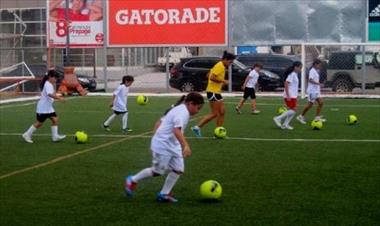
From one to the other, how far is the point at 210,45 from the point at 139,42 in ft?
12.2

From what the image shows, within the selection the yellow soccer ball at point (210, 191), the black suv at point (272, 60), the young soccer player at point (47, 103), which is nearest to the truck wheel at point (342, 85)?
the black suv at point (272, 60)

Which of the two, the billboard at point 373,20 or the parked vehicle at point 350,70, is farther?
the billboard at point 373,20

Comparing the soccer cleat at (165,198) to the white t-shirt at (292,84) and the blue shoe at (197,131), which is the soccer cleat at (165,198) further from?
the white t-shirt at (292,84)

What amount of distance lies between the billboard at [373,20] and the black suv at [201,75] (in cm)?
472

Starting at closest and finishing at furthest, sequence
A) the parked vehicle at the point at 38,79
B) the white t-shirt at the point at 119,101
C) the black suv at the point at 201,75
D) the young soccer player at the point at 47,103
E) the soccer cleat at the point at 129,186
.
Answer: the soccer cleat at the point at 129,186
the young soccer player at the point at 47,103
the white t-shirt at the point at 119,101
the black suv at the point at 201,75
the parked vehicle at the point at 38,79

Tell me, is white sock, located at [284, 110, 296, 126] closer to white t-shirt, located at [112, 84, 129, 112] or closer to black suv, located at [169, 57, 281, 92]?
white t-shirt, located at [112, 84, 129, 112]

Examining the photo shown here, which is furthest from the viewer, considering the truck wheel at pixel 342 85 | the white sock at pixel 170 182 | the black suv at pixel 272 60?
the black suv at pixel 272 60

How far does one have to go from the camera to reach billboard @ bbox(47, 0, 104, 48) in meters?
37.4

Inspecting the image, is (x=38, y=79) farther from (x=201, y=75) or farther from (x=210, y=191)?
(x=210, y=191)

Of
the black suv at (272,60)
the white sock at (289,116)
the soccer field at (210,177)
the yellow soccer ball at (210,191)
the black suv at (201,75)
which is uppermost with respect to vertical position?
the black suv at (272,60)

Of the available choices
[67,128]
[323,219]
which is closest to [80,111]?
[67,128]

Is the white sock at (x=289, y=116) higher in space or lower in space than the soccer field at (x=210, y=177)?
higher

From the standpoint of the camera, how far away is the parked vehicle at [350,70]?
33.4 metres

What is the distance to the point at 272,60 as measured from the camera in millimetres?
35938
